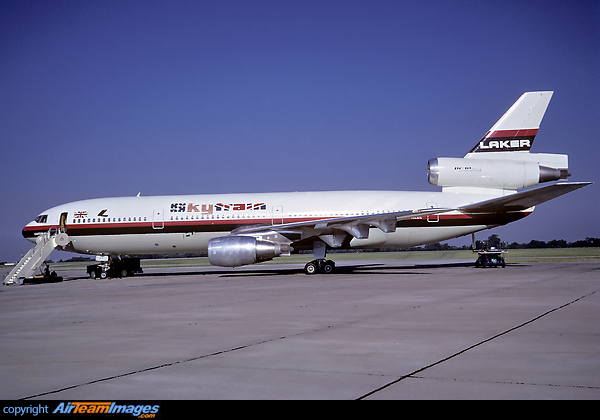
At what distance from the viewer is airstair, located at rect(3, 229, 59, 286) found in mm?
25225

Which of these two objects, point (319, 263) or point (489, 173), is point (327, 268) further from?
point (489, 173)

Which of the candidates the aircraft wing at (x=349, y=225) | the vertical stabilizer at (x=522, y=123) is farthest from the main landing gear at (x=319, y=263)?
the vertical stabilizer at (x=522, y=123)

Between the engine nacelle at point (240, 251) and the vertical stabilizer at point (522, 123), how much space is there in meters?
12.0

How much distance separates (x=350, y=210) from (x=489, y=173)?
664cm

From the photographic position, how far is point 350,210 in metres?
25.6

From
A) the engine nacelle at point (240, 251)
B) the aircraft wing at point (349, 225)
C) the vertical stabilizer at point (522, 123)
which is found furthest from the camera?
the vertical stabilizer at point (522, 123)

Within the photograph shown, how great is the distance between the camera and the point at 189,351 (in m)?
6.39

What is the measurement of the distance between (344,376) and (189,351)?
7.34 ft

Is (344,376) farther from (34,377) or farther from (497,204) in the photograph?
(497,204)

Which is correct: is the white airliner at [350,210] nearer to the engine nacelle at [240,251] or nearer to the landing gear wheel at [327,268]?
the landing gear wheel at [327,268]

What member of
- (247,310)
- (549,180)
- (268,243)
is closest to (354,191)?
(268,243)

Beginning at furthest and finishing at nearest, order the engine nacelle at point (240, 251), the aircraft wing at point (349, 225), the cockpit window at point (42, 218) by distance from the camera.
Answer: the cockpit window at point (42, 218) < the aircraft wing at point (349, 225) < the engine nacelle at point (240, 251)

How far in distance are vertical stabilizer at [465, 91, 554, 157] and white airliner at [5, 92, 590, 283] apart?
0.04 m

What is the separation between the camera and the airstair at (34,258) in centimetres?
2523
